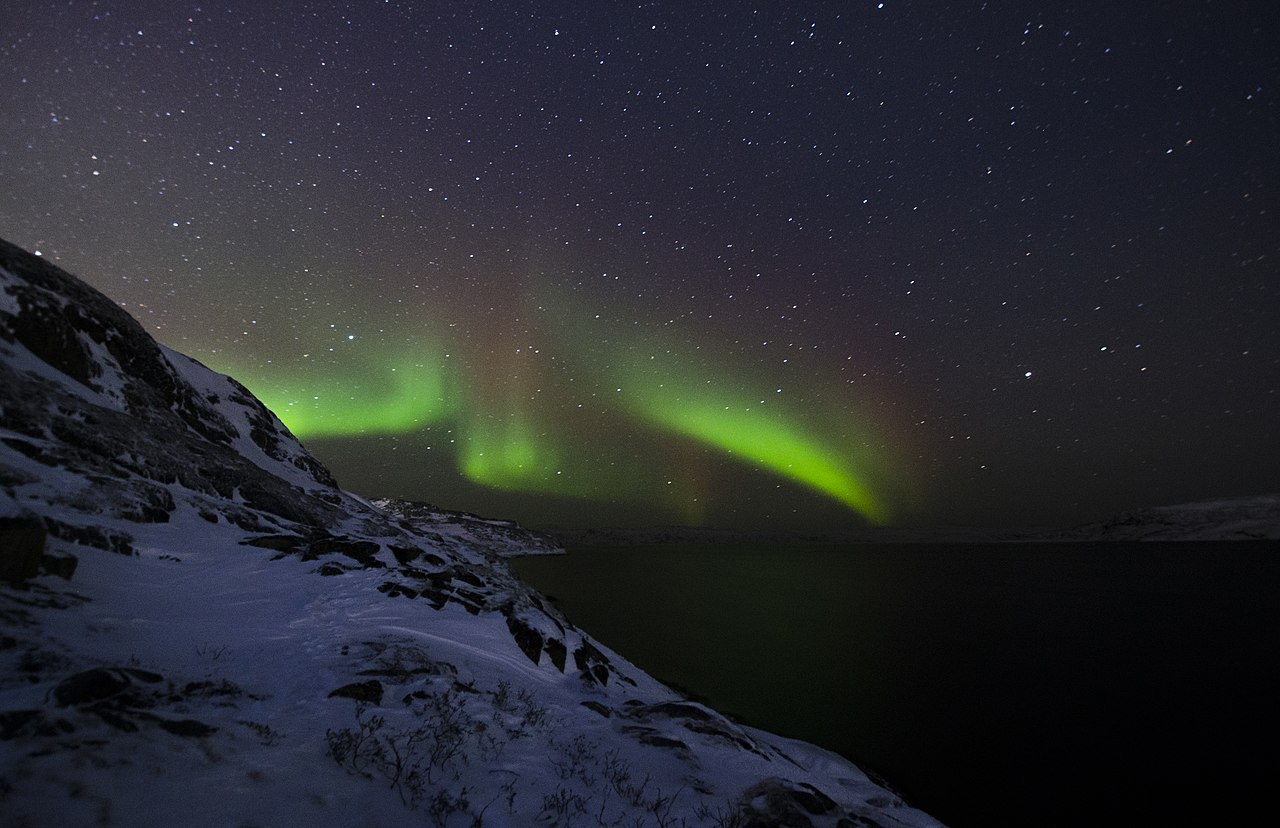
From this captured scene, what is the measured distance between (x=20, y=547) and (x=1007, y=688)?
35.7 meters

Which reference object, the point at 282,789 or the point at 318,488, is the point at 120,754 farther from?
the point at 318,488

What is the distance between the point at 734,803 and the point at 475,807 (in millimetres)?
3642

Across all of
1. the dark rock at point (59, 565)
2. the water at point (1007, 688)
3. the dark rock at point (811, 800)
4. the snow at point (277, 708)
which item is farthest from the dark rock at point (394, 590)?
the water at point (1007, 688)

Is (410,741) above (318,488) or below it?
below

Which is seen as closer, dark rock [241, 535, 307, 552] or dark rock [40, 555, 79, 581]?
dark rock [40, 555, 79, 581]

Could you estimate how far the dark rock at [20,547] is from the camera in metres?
6.57

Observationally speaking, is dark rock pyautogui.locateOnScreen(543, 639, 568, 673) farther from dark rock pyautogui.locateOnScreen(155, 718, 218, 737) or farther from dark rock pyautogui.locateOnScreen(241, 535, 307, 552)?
dark rock pyautogui.locateOnScreen(155, 718, 218, 737)

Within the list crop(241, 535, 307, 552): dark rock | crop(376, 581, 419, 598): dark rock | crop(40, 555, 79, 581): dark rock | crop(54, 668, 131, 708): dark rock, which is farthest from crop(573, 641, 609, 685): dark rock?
crop(40, 555, 79, 581): dark rock

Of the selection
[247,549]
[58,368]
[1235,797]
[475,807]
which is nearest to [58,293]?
[58,368]

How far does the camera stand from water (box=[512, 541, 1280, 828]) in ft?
51.8

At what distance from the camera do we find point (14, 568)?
6.76m

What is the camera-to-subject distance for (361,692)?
693cm

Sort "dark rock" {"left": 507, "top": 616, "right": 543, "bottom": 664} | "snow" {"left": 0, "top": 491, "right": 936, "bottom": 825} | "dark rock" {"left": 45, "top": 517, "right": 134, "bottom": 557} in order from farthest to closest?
"dark rock" {"left": 507, "top": 616, "right": 543, "bottom": 664}, "dark rock" {"left": 45, "top": 517, "right": 134, "bottom": 557}, "snow" {"left": 0, "top": 491, "right": 936, "bottom": 825}

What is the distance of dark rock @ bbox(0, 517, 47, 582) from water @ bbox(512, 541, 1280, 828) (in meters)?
20.6
